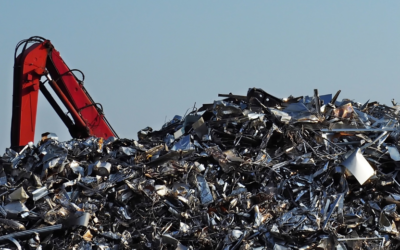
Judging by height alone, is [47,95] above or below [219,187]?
above

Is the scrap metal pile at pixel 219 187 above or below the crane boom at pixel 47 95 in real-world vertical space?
below

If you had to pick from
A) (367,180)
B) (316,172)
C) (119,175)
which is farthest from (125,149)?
(367,180)

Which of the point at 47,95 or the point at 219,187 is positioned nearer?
the point at 219,187

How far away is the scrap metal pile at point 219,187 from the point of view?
5.91m

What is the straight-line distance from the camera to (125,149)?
7.08 metres

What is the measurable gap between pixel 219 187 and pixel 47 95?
3.76 metres

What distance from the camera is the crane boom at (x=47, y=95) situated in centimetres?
859

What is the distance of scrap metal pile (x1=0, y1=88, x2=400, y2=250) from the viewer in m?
5.91

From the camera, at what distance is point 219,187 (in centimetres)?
659

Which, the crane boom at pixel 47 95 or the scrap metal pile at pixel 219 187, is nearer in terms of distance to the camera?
the scrap metal pile at pixel 219 187

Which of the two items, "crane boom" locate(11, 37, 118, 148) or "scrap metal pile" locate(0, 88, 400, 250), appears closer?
"scrap metal pile" locate(0, 88, 400, 250)

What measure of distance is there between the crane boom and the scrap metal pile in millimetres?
1030

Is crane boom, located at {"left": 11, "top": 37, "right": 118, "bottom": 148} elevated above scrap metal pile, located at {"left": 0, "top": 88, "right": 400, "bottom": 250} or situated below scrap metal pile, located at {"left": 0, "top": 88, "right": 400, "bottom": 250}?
above

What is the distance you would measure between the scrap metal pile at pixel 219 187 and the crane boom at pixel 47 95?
3.38ft
